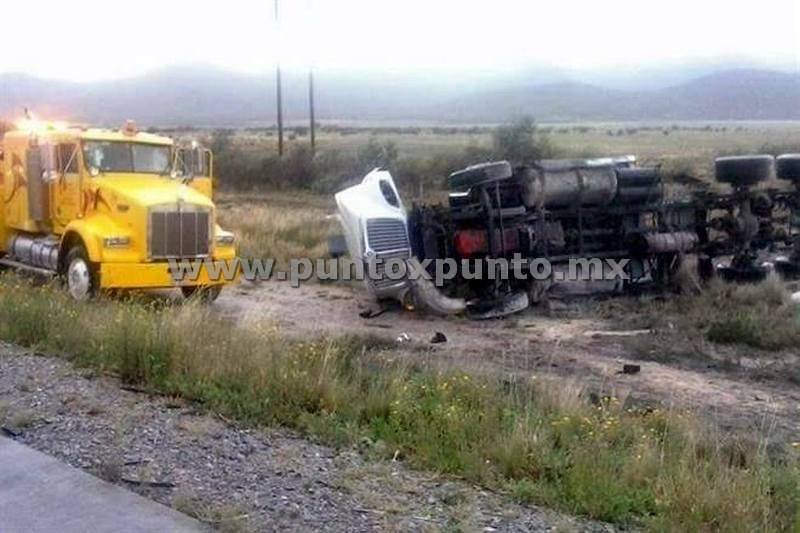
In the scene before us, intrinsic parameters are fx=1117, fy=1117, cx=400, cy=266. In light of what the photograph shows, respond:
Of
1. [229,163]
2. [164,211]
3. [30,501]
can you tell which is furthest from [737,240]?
[229,163]

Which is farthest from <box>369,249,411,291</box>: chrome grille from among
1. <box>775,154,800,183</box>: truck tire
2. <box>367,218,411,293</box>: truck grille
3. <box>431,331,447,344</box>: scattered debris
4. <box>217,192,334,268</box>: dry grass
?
<box>775,154,800,183</box>: truck tire

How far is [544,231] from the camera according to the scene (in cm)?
1686

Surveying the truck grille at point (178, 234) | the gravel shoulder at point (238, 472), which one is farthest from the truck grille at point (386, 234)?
the gravel shoulder at point (238, 472)

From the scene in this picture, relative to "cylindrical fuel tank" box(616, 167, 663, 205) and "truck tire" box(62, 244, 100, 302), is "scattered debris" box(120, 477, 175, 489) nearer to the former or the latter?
"truck tire" box(62, 244, 100, 302)

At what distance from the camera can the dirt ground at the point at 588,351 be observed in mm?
10961

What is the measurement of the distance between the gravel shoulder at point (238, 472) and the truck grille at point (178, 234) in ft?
23.1

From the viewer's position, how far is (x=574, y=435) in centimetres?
759

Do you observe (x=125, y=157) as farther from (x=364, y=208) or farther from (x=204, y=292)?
(x=364, y=208)

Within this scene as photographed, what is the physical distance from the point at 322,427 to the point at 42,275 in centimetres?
1069

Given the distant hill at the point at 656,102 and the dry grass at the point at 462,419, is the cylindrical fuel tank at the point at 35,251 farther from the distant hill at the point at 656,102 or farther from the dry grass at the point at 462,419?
the distant hill at the point at 656,102

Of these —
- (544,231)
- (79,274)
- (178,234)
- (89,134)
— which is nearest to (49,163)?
(89,134)

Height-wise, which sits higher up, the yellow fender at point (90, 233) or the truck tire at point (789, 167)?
the truck tire at point (789, 167)

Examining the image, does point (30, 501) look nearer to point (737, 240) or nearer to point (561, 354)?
point (561, 354)

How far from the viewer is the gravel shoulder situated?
18.7 feet
